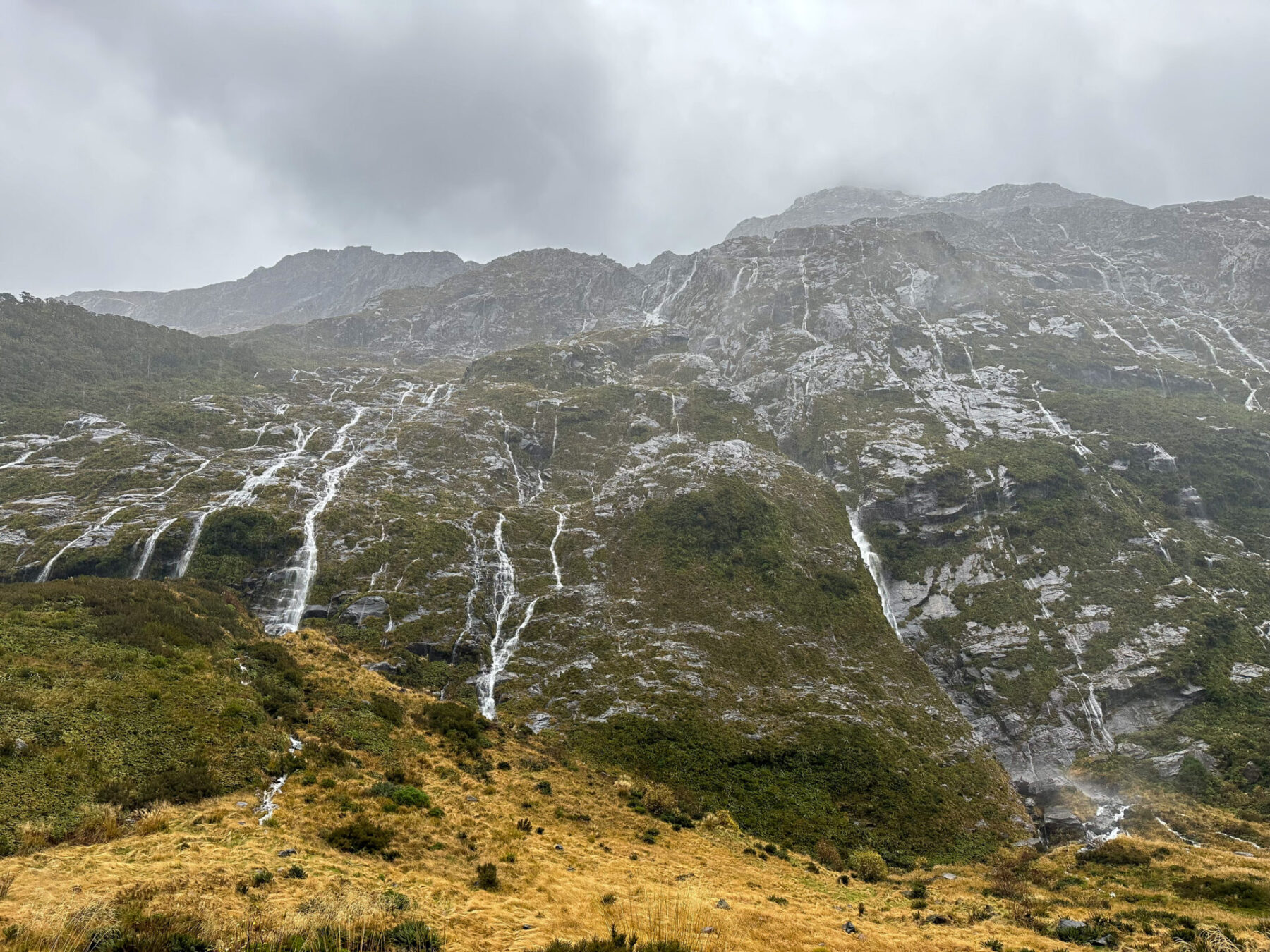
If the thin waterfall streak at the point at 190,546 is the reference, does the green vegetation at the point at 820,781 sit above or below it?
below

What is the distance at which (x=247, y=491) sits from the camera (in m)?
79.1

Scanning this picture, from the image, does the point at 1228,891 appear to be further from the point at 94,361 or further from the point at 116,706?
the point at 94,361

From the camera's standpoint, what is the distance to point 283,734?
1214 inches

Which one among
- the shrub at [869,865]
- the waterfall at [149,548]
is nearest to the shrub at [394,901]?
the shrub at [869,865]

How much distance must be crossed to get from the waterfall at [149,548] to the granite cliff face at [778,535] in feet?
0.85

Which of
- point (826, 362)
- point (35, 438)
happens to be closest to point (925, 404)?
point (826, 362)

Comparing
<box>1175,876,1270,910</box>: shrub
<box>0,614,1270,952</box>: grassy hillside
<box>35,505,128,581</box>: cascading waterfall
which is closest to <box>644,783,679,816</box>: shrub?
<box>0,614,1270,952</box>: grassy hillside

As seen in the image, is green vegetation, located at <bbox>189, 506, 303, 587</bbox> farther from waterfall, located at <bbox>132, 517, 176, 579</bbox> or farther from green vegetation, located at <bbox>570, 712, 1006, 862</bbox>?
green vegetation, located at <bbox>570, 712, 1006, 862</bbox>

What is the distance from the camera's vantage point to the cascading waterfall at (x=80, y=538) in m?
54.5

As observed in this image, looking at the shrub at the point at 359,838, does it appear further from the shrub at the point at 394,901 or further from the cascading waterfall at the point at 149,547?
the cascading waterfall at the point at 149,547

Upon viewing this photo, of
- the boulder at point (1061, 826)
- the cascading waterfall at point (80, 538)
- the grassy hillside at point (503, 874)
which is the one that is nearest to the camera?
the grassy hillside at point (503, 874)

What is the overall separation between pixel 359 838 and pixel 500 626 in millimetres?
43055

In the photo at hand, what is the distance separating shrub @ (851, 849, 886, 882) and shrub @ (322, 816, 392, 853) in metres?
30.0

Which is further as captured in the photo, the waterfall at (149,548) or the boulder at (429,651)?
the waterfall at (149,548)
